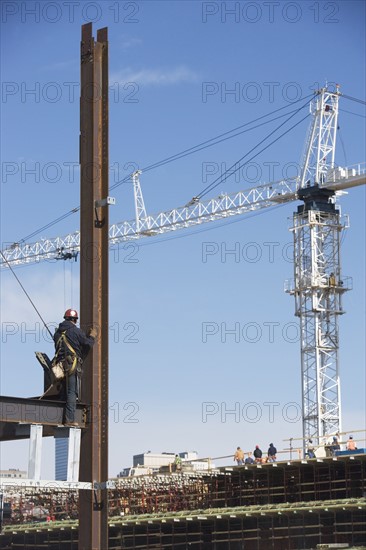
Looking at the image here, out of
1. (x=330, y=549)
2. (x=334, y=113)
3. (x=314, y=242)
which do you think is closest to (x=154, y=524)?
(x=330, y=549)

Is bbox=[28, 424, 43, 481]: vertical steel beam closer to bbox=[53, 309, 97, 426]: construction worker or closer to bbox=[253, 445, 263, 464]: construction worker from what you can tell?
bbox=[53, 309, 97, 426]: construction worker

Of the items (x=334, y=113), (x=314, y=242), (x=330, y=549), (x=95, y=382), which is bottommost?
(x=330, y=549)

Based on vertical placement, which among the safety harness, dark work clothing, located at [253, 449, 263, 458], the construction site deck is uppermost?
dark work clothing, located at [253, 449, 263, 458]

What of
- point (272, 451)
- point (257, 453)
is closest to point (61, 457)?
point (272, 451)

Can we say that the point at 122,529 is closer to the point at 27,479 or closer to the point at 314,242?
the point at 314,242

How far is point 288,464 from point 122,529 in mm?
10327

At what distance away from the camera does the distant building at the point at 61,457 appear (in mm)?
13587

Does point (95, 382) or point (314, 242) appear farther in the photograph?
point (314, 242)

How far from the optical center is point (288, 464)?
44.5 m

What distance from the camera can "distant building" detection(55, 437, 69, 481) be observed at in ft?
44.6

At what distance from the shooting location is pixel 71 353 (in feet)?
45.2

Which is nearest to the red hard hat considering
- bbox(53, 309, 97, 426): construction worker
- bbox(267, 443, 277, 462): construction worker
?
bbox(53, 309, 97, 426): construction worker

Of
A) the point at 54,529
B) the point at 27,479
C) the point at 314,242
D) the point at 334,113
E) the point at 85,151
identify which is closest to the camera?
the point at 27,479

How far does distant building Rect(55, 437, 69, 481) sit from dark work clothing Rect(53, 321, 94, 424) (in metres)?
0.35
